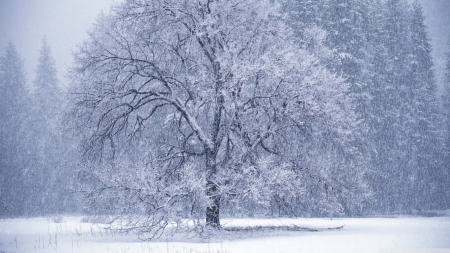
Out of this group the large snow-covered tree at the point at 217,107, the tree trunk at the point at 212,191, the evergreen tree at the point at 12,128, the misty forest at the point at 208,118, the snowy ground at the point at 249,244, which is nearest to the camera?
the snowy ground at the point at 249,244

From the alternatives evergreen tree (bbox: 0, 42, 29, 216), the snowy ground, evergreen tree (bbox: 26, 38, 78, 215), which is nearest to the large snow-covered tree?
the snowy ground

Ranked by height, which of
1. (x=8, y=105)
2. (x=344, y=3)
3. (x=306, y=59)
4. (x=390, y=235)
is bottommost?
(x=390, y=235)

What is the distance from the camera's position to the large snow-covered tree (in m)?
13.1

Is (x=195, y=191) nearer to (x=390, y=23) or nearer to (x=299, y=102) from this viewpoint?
(x=299, y=102)

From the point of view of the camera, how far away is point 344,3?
2788 cm

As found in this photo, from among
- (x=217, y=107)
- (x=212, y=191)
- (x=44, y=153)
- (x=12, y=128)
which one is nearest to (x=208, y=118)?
(x=217, y=107)

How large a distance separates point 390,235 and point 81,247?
8670mm

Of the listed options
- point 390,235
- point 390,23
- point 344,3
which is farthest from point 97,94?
point 390,23

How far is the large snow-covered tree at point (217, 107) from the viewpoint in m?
13.1

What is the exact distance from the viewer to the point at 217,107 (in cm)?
1455

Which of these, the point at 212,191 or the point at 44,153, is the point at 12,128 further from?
the point at 212,191

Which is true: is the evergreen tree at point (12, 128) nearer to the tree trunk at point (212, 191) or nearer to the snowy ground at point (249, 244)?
the snowy ground at point (249, 244)

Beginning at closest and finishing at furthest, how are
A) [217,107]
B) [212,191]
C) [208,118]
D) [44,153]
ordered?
1. [212,191]
2. [217,107]
3. [208,118]
4. [44,153]

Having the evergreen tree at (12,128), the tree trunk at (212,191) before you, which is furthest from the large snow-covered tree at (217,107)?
the evergreen tree at (12,128)
